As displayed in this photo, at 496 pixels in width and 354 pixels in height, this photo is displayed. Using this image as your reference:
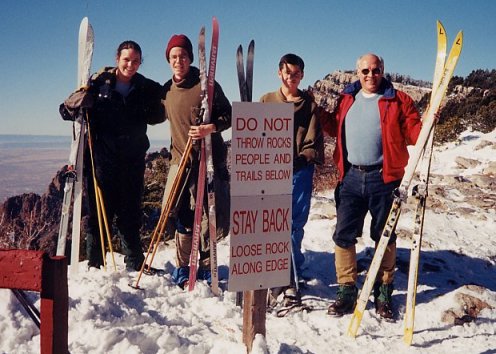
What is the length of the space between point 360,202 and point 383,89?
1068 mm

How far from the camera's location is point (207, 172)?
4246 millimetres

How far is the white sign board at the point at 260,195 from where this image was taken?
2758 millimetres

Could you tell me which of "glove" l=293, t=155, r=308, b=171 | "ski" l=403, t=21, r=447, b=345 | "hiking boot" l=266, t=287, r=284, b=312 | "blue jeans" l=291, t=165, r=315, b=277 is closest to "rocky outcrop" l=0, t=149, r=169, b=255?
"hiking boot" l=266, t=287, r=284, b=312

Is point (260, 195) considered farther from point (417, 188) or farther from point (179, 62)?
point (179, 62)

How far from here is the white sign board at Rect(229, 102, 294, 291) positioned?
2758mm

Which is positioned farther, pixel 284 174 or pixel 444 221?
pixel 444 221

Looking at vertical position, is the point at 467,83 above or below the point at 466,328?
above

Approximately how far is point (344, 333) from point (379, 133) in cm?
183

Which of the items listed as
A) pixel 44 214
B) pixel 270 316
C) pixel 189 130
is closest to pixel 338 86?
pixel 44 214

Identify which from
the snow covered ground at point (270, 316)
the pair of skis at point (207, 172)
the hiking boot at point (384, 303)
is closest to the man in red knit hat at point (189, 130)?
the pair of skis at point (207, 172)

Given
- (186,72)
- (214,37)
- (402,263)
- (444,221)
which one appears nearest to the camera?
(214,37)

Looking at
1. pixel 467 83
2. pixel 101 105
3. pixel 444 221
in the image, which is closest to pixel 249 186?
pixel 101 105

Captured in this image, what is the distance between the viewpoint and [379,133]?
12.5 ft

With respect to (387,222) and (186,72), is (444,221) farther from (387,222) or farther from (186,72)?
(186,72)
